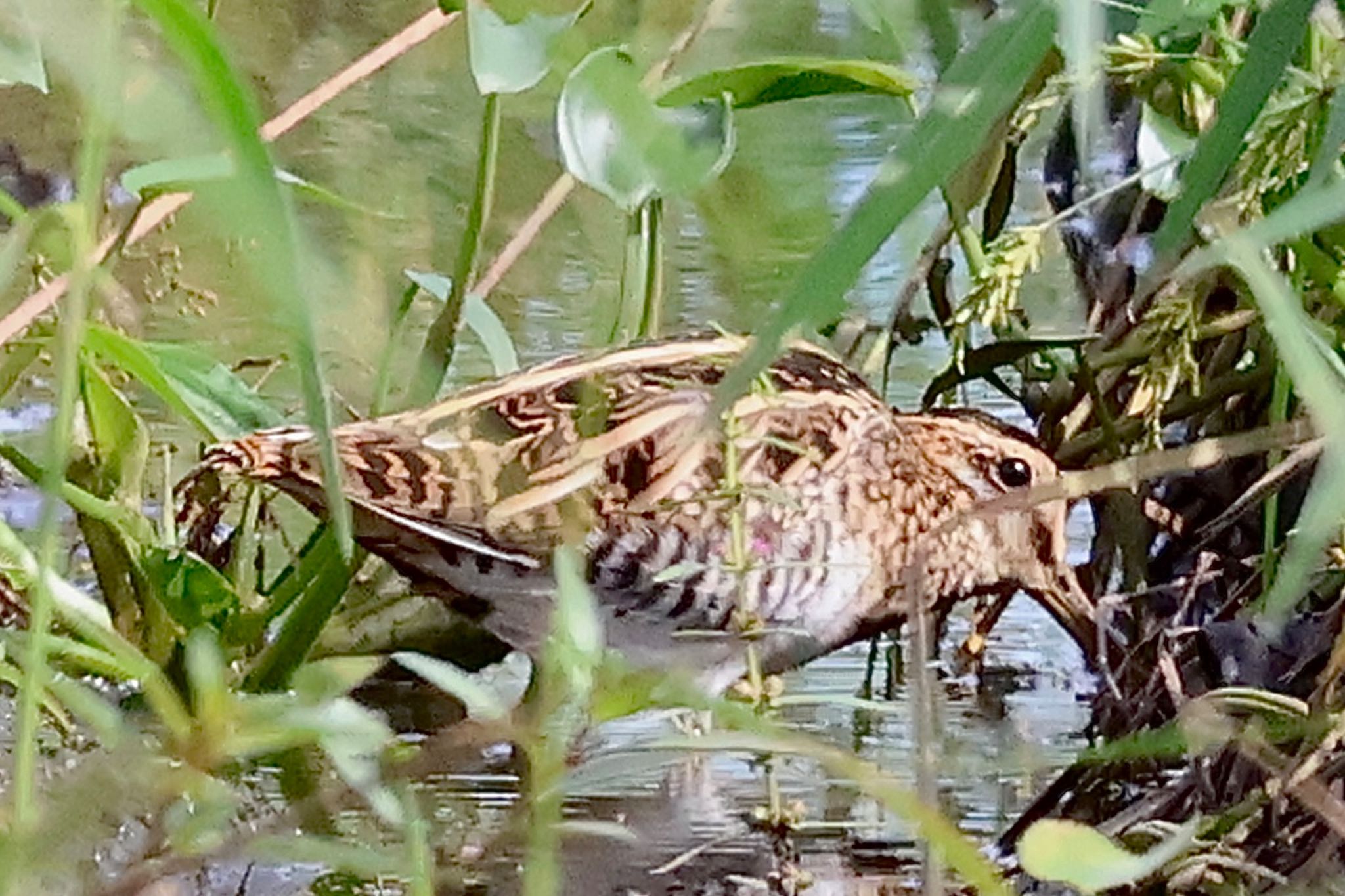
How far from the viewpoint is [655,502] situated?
1.22m

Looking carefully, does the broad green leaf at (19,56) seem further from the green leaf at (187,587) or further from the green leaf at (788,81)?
the green leaf at (187,587)

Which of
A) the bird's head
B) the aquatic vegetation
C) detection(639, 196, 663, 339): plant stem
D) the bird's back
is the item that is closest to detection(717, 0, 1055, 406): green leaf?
the aquatic vegetation

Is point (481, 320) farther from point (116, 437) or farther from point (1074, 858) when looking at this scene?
point (1074, 858)

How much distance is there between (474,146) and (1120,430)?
610mm

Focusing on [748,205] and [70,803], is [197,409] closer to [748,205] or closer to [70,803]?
[748,205]

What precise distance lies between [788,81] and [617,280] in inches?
17.0

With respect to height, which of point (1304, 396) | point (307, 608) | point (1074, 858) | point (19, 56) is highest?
point (307, 608)

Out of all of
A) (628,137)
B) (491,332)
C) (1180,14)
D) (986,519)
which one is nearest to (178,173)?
(628,137)

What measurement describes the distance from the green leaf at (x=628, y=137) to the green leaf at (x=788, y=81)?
0.03m

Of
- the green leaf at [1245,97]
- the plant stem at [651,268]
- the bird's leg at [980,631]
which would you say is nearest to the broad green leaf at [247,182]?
the green leaf at [1245,97]

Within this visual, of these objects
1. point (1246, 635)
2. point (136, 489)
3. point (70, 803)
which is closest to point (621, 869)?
point (1246, 635)

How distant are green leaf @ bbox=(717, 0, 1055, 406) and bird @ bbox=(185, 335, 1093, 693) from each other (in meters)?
0.59

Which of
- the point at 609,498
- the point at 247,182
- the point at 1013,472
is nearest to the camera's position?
the point at 247,182

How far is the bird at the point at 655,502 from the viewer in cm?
119
